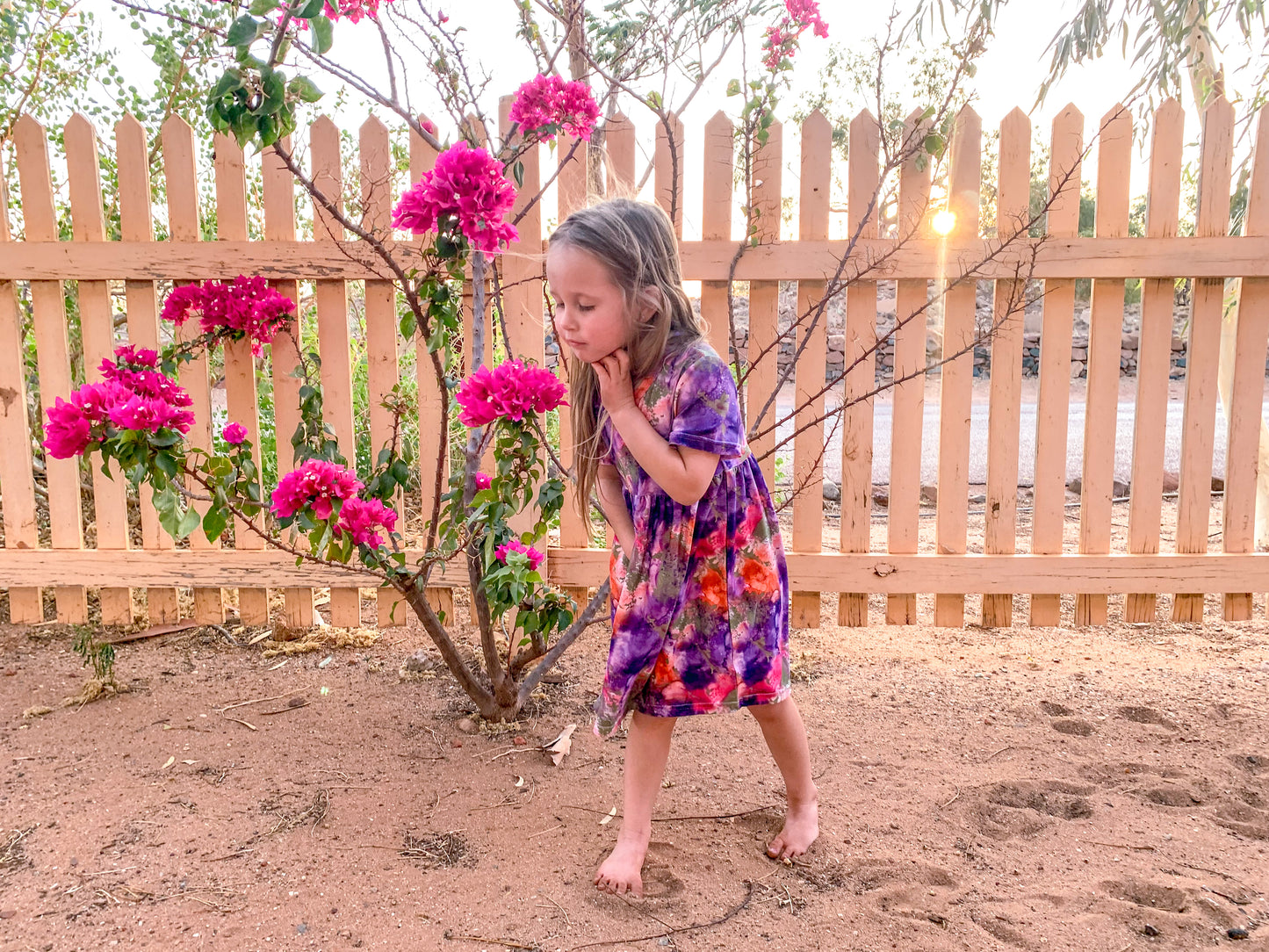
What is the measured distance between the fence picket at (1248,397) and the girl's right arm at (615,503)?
245 cm

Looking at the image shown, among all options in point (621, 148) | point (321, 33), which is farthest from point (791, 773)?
point (621, 148)

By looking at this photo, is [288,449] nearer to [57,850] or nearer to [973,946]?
[57,850]

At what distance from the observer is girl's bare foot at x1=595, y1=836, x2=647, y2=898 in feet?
5.94

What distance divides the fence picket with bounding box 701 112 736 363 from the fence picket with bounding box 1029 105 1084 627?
1.07 m

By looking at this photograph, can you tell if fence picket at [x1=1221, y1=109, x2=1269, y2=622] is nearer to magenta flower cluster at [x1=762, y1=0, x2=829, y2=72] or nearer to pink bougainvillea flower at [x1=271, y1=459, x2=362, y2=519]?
magenta flower cluster at [x1=762, y1=0, x2=829, y2=72]

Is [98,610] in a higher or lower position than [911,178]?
lower

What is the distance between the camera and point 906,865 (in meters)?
1.90

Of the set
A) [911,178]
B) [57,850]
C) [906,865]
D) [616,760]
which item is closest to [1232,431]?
[911,178]

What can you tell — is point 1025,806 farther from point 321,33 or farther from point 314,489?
point 321,33

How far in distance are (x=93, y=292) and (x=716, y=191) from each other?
7.26 feet

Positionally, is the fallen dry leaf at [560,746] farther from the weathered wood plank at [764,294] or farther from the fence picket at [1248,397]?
the fence picket at [1248,397]

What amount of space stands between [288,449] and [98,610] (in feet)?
4.11

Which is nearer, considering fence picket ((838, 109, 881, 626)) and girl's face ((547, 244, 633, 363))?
girl's face ((547, 244, 633, 363))

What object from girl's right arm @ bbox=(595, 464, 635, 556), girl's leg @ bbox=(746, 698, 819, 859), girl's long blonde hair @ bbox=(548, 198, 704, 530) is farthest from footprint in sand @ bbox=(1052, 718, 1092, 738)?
girl's long blonde hair @ bbox=(548, 198, 704, 530)
